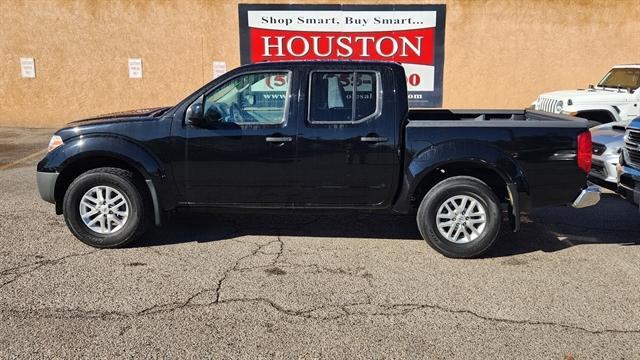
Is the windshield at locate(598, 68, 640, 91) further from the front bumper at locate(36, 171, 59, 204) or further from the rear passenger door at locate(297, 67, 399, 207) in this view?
the front bumper at locate(36, 171, 59, 204)

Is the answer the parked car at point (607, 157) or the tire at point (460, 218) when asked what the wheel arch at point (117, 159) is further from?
the parked car at point (607, 157)

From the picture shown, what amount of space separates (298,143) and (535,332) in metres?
2.57

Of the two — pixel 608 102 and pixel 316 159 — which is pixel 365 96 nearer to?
pixel 316 159

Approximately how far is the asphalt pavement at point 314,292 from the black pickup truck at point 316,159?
41cm

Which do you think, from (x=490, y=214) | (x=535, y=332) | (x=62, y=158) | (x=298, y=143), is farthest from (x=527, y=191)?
(x=62, y=158)

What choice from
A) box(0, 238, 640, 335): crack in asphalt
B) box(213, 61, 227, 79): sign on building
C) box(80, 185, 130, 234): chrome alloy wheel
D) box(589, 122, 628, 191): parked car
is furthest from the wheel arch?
box(213, 61, 227, 79): sign on building

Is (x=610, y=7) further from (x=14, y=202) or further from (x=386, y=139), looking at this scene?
(x=14, y=202)

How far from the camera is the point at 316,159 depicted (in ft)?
17.2

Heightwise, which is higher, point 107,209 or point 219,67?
point 219,67

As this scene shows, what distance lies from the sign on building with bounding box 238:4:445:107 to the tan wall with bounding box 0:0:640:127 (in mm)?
312

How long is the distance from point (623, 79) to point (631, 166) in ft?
19.4

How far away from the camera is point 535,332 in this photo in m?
3.79

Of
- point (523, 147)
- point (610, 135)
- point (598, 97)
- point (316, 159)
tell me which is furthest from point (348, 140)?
point (598, 97)

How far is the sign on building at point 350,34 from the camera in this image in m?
14.2
